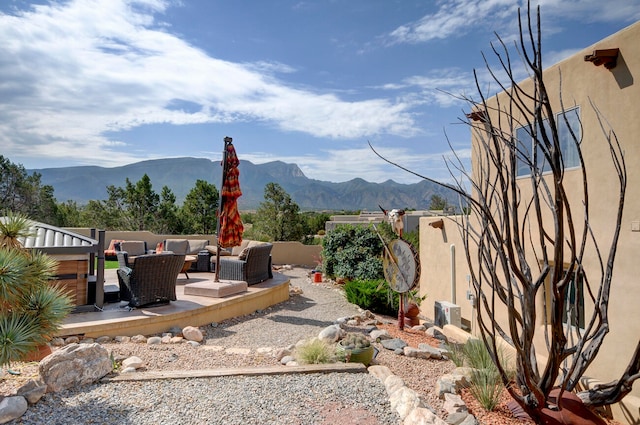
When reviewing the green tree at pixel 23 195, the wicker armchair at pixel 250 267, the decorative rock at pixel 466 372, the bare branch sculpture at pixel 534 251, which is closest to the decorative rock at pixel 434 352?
the decorative rock at pixel 466 372

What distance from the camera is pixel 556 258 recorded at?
3055mm

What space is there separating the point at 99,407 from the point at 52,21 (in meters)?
7.68

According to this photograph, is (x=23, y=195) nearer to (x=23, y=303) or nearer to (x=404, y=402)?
(x=23, y=303)

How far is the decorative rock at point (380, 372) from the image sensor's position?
13.3 ft

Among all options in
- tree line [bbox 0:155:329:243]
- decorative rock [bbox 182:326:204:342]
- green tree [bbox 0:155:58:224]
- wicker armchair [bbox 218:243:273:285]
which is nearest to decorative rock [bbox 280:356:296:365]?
decorative rock [bbox 182:326:204:342]

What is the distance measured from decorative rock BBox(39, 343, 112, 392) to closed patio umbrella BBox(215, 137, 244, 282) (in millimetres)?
4471

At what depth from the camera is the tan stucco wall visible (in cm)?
509

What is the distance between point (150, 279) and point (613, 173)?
7.15m

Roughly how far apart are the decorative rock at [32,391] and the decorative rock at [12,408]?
0.37ft

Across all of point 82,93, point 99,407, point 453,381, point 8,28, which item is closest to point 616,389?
point 453,381

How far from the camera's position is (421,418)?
3020 millimetres

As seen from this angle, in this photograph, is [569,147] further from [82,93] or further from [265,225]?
[265,225]

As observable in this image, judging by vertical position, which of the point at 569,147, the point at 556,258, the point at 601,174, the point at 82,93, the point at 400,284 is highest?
the point at 82,93

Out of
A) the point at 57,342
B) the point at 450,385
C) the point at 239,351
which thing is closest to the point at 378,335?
the point at 239,351
